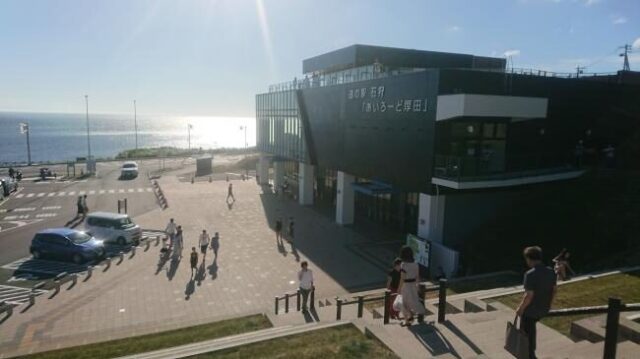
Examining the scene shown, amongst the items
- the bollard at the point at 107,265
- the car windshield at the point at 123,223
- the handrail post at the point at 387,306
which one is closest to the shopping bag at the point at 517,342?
the handrail post at the point at 387,306

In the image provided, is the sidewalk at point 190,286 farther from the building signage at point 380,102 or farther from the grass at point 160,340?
the building signage at point 380,102

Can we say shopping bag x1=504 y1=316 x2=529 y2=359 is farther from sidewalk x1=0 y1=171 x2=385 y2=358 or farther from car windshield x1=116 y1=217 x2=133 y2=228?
car windshield x1=116 y1=217 x2=133 y2=228

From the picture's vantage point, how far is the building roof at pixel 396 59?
29.0 metres

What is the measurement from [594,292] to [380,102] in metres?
14.0

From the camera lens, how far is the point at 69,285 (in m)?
17.4

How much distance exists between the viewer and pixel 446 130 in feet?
64.0

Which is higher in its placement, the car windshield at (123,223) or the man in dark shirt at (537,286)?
the man in dark shirt at (537,286)

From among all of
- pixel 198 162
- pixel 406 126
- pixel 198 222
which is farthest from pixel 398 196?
pixel 198 162

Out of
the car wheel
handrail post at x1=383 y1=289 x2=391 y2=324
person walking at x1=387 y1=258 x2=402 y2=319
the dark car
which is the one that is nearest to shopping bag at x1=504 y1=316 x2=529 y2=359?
handrail post at x1=383 y1=289 x2=391 y2=324

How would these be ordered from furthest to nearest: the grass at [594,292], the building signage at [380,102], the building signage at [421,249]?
1. the building signage at [380,102]
2. the building signage at [421,249]
3. the grass at [594,292]

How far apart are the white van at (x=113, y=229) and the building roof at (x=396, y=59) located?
16.5 m

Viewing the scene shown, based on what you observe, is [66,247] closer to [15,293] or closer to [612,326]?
[15,293]

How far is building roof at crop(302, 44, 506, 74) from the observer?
29.0m

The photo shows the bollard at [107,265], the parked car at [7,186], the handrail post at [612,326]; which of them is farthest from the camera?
the parked car at [7,186]
